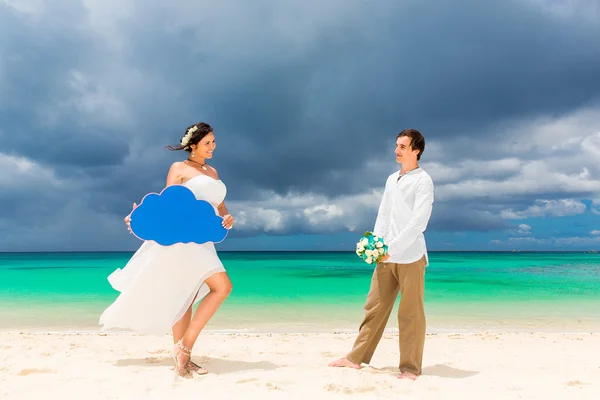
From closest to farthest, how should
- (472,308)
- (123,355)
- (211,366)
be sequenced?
1. (211,366)
2. (123,355)
3. (472,308)

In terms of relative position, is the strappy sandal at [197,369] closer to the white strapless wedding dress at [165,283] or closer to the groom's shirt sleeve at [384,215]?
the white strapless wedding dress at [165,283]

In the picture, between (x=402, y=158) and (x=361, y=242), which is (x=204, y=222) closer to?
(x=361, y=242)

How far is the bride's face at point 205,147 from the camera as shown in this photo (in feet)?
13.9

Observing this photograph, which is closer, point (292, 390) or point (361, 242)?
point (292, 390)

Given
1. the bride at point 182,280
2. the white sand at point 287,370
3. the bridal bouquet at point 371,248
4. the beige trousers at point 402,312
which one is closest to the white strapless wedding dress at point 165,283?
the bride at point 182,280

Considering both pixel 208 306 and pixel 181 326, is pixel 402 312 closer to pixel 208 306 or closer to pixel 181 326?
pixel 208 306

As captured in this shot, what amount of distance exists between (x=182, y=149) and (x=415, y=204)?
207cm

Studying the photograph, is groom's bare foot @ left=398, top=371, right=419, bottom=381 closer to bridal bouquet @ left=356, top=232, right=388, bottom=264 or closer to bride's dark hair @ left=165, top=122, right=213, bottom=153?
bridal bouquet @ left=356, top=232, right=388, bottom=264

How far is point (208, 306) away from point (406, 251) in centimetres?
175

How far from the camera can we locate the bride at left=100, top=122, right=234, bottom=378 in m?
4.18

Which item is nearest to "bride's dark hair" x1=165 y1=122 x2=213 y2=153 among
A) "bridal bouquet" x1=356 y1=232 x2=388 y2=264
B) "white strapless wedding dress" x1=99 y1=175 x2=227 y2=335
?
"white strapless wedding dress" x1=99 y1=175 x2=227 y2=335

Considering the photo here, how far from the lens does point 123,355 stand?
513cm

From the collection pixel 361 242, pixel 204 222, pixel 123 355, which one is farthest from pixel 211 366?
pixel 361 242

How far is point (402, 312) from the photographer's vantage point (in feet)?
13.6
